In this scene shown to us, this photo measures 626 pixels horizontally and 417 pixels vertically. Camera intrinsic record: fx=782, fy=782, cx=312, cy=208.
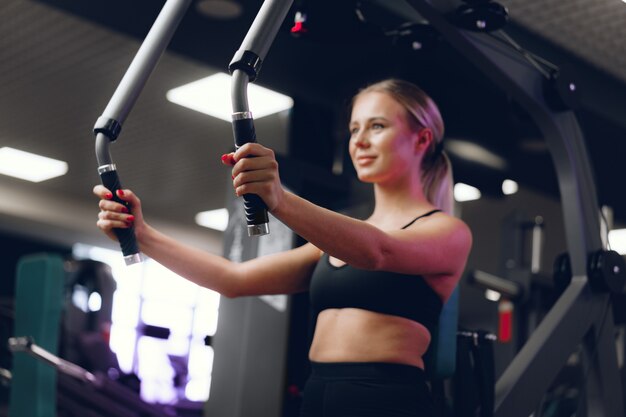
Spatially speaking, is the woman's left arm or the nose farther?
the nose

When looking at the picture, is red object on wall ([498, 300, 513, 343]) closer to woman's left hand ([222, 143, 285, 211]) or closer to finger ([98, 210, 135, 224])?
finger ([98, 210, 135, 224])

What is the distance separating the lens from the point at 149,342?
1102 centimetres

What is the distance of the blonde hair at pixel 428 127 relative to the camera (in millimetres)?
1858

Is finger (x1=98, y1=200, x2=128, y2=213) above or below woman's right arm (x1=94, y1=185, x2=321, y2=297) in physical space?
above

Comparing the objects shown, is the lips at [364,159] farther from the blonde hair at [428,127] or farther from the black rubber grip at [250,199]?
the black rubber grip at [250,199]

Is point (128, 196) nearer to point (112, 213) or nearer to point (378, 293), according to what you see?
point (112, 213)

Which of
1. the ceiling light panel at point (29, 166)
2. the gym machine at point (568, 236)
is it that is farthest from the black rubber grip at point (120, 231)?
the ceiling light panel at point (29, 166)

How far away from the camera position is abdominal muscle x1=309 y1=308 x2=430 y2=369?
65.4 inches

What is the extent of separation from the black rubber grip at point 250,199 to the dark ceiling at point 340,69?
228cm

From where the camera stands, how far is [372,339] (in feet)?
5.47

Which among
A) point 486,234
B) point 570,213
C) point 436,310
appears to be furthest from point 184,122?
point 436,310

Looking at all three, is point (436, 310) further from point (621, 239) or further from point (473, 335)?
point (621, 239)

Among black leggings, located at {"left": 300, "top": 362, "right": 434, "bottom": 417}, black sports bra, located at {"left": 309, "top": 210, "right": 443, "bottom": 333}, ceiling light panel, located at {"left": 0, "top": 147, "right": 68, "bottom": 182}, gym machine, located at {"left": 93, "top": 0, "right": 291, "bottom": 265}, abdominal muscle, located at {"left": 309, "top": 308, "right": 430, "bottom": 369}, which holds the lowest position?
black leggings, located at {"left": 300, "top": 362, "right": 434, "bottom": 417}

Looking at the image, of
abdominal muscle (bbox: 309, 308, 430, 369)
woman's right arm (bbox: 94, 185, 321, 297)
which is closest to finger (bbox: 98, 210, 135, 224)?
woman's right arm (bbox: 94, 185, 321, 297)
